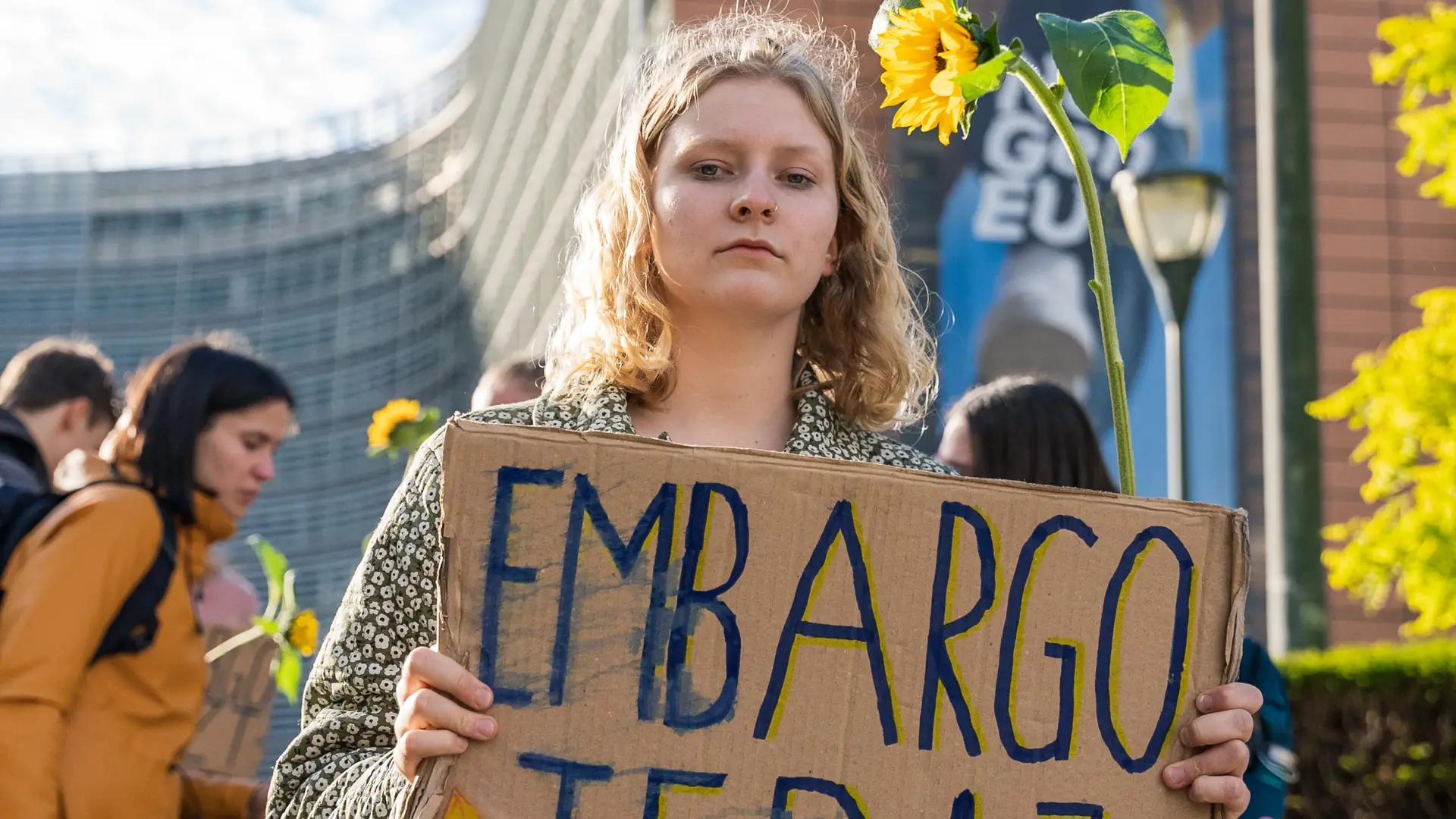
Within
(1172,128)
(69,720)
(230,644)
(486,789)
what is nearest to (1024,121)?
(1172,128)

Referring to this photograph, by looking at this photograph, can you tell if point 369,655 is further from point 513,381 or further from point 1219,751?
point 513,381

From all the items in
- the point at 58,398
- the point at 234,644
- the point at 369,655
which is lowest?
the point at 369,655

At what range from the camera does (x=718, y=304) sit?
1.73 metres

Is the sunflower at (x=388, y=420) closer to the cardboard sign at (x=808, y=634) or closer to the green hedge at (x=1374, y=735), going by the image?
the cardboard sign at (x=808, y=634)

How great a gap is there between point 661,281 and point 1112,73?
1.83 feet

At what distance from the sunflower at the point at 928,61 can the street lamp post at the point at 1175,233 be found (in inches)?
186

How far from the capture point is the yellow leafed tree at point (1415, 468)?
7508 mm

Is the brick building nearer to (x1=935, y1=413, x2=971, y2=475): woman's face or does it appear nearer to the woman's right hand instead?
(x1=935, y1=413, x2=971, y2=475): woman's face

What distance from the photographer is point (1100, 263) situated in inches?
62.2

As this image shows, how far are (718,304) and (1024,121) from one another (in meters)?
11.5

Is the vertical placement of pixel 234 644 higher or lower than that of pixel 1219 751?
higher

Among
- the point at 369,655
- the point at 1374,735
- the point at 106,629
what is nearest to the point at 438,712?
the point at 369,655

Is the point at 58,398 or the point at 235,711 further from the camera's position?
the point at 58,398

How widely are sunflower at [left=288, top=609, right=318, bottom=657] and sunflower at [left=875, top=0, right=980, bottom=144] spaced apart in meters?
2.17
